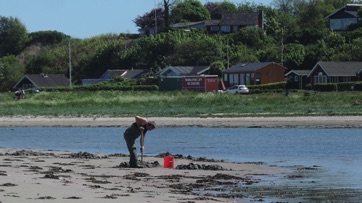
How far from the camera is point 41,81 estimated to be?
4316 inches

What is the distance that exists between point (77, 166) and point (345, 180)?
7.39 meters

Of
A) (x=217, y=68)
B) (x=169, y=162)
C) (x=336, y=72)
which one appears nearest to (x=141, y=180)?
(x=169, y=162)

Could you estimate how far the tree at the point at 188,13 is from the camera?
135875mm

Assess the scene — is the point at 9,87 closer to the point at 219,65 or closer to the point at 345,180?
the point at 219,65

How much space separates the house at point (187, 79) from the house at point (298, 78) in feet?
24.2

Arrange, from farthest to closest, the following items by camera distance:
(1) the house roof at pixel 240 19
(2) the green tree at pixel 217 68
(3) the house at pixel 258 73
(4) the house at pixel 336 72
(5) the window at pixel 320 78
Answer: (1) the house roof at pixel 240 19, (2) the green tree at pixel 217 68, (3) the house at pixel 258 73, (5) the window at pixel 320 78, (4) the house at pixel 336 72

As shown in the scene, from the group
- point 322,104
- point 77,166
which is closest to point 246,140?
point 77,166

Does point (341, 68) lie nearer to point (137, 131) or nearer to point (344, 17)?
point (344, 17)

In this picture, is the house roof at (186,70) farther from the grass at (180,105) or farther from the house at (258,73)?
the grass at (180,105)

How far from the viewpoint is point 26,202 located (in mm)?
16547

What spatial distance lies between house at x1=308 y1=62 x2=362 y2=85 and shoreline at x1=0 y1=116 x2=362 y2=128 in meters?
34.2

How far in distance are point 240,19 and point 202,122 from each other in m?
71.8

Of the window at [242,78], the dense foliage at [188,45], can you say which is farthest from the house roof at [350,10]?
the window at [242,78]

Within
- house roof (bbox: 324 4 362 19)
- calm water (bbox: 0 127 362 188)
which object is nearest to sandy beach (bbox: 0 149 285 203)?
calm water (bbox: 0 127 362 188)
